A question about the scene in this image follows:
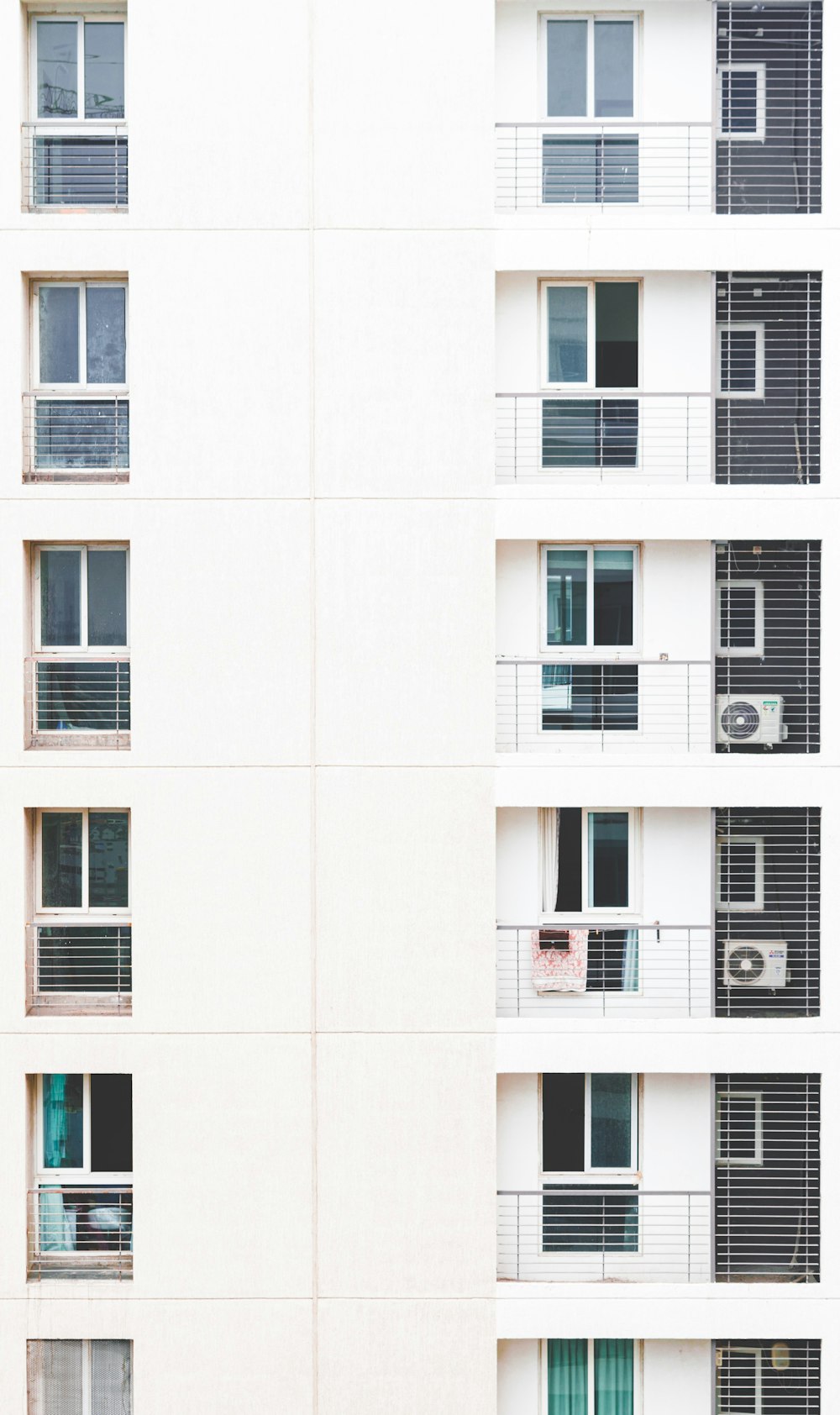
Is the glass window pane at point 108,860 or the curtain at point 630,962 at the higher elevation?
the glass window pane at point 108,860

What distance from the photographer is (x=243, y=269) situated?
26.6 feet

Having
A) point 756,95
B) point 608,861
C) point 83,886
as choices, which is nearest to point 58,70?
point 756,95

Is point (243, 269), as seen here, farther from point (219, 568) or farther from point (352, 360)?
point (219, 568)

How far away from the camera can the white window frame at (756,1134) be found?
859 centimetres

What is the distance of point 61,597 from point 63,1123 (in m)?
3.81

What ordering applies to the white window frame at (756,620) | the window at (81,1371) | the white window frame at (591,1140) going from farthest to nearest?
the white window frame at (756,620) → the white window frame at (591,1140) → the window at (81,1371)

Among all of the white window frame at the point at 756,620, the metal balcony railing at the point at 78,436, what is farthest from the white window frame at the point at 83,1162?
the white window frame at the point at 756,620

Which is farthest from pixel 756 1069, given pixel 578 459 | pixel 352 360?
pixel 352 360

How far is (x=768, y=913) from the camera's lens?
8.66m

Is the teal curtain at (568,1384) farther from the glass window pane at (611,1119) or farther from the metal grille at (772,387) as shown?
the metal grille at (772,387)

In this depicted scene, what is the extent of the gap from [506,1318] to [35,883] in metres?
4.52

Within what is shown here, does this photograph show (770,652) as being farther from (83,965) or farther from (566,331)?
(83,965)

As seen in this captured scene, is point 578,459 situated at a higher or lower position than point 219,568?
higher

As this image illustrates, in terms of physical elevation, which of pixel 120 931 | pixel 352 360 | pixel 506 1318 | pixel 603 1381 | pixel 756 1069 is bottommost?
pixel 603 1381
